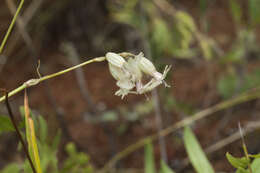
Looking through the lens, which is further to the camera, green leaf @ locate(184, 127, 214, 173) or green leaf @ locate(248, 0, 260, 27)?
green leaf @ locate(248, 0, 260, 27)

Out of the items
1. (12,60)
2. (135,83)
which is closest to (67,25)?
(12,60)

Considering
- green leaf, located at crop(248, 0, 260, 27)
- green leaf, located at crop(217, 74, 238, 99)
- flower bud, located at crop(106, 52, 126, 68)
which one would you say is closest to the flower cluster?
flower bud, located at crop(106, 52, 126, 68)

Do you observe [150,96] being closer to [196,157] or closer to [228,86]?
[228,86]

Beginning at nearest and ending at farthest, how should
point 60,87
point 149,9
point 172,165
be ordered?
point 172,165
point 149,9
point 60,87

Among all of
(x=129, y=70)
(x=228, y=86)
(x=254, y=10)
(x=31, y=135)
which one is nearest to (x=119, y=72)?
(x=129, y=70)

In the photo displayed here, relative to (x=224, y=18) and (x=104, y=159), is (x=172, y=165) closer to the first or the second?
(x=104, y=159)

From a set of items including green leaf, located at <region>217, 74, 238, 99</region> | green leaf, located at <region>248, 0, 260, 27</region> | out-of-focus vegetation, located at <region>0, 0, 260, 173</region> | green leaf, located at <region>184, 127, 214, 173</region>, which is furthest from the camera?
green leaf, located at <region>217, 74, 238, 99</region>

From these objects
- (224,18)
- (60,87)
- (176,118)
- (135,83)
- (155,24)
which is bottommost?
(135,83)

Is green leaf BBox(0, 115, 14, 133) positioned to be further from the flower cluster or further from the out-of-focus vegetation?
the flower cluster
